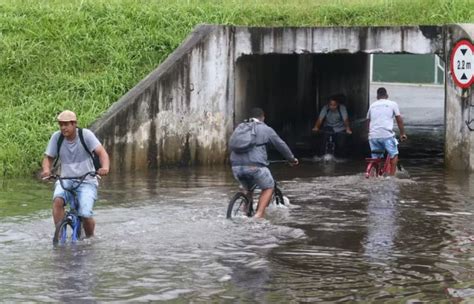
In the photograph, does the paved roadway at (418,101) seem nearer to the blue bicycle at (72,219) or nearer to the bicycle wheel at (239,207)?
the bicycle wheel at (239,207)

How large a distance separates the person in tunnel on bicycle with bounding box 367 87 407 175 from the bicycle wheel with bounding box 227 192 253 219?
4838 mm

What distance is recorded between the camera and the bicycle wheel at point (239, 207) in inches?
518

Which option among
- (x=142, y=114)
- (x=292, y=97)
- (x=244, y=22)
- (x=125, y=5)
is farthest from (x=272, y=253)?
(x=292, y=97)

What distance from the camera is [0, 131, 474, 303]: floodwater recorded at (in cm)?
947

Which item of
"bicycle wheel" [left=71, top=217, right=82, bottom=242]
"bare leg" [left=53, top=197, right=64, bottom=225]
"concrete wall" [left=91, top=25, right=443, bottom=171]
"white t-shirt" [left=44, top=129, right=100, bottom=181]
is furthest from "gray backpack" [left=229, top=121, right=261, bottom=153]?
"concrete wall" [left=91, top=25, right=443, bottom=171]

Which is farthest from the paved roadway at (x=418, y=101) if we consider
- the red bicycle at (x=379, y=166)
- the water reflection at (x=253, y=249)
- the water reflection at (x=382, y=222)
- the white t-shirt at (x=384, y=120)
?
the water reflection at (x=253, y=249)

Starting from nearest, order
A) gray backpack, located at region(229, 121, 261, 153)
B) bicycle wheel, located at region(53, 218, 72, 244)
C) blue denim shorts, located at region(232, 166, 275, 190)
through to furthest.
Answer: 1. bicycle wheel, located at region(53, 218, 72, 244)
2. gray backpack, located at region(229, 121, 261, 153)
3. blue denim shorts, located at region(232, 166, 275, 190)

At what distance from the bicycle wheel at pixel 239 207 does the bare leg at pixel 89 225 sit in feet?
7.18

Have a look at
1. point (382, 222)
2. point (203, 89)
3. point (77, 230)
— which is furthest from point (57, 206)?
point (203, 89)

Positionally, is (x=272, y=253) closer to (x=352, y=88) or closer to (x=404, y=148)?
(x=404, y=148)

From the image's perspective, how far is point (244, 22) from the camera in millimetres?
21891

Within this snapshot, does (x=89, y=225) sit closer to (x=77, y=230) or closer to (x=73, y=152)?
(x=77, y=230)

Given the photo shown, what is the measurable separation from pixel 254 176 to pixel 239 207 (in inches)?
21.0

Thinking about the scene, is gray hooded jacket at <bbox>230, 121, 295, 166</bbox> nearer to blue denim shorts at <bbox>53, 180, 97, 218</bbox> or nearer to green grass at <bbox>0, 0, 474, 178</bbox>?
blue denim shorts at <bbox>53, 180, 97, 218</bbox>
